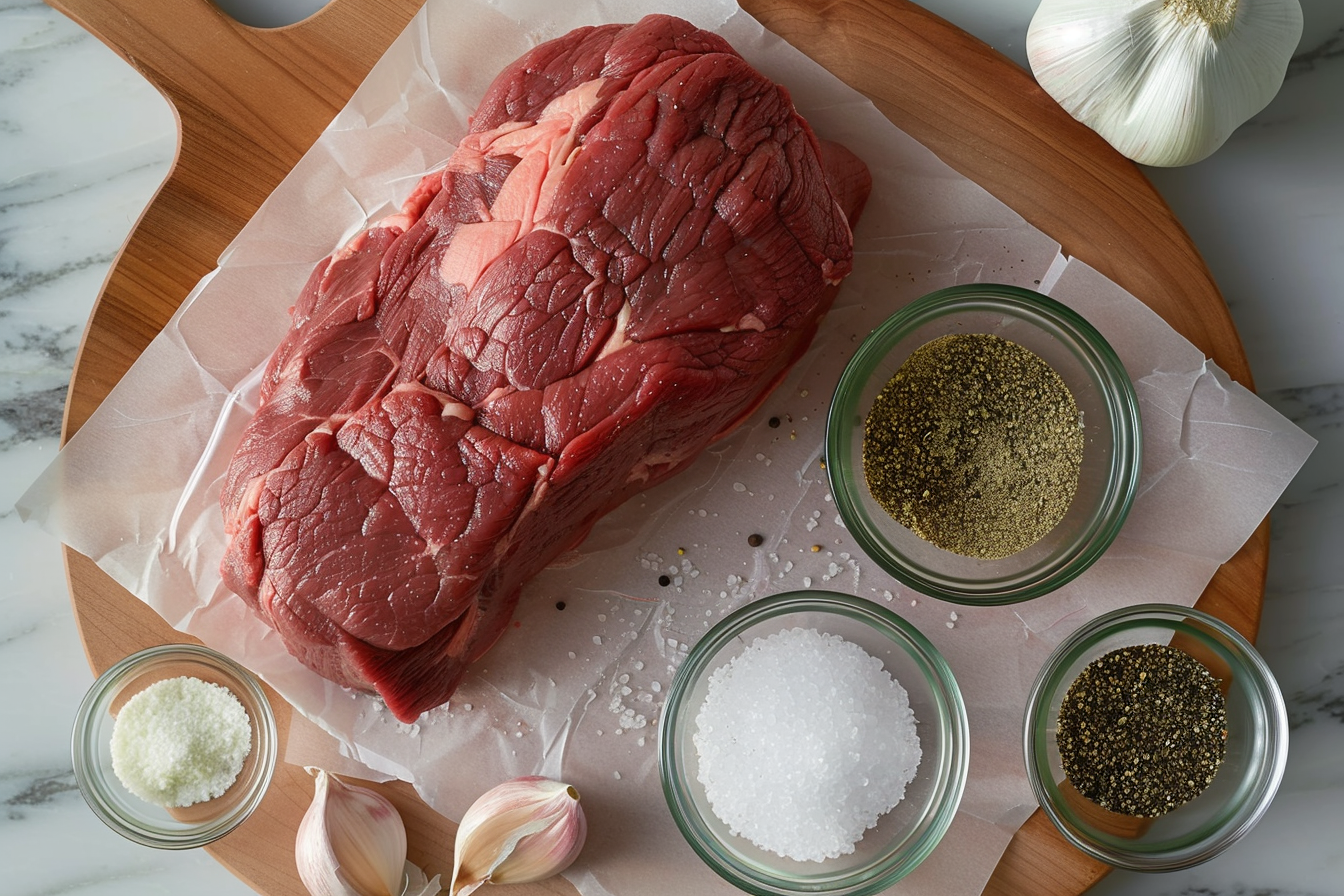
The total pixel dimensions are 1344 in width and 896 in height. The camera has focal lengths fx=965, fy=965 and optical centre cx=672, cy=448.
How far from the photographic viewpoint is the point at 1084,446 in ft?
8.00

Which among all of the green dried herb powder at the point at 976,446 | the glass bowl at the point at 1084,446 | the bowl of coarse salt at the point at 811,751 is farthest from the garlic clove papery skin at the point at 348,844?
the green dried herb powder at the point at 976,446

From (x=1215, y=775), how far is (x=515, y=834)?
5.66 feet

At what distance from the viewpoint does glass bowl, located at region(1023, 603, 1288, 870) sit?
230cm

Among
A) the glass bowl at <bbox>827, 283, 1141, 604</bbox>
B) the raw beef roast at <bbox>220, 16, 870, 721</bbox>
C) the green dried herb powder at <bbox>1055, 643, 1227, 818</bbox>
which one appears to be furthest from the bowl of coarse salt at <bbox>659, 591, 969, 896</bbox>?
the raw beef roast at <bbox>220, 16, 870, 721</bbox>

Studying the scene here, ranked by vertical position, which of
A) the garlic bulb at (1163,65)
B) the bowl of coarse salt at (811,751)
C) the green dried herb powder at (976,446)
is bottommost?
the bowl of coarse salt at (811,751)

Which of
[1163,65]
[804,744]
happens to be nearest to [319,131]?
[804,744]

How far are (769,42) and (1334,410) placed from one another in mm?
1797

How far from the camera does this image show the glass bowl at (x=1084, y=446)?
232cm

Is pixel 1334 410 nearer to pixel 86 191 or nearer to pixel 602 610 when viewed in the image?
pixel 602 610

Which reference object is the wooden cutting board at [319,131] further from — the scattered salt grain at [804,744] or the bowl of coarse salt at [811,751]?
the scattered salt grain at [804,744]

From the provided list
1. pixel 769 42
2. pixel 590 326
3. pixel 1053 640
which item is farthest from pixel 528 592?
pixel 769 42

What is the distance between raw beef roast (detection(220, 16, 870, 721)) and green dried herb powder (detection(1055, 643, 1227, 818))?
1152 mm

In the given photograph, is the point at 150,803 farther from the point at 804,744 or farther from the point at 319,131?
the point at 319,131

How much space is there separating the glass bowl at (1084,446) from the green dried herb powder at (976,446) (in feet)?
0.20
